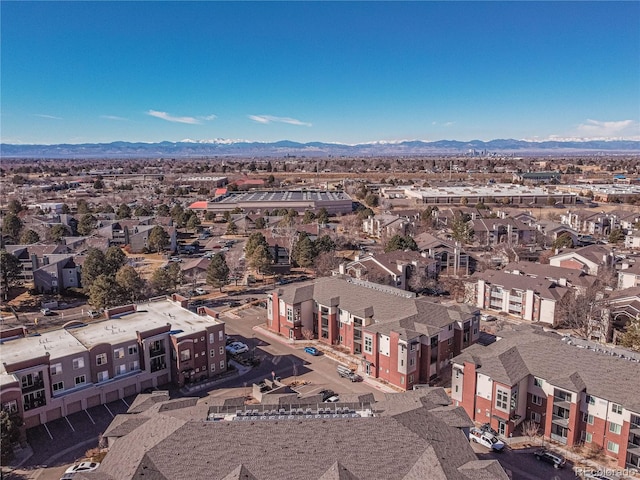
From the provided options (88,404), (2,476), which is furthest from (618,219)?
(2,476)

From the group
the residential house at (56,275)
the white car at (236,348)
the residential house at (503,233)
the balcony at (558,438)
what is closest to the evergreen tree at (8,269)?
the residential house at (56,275)

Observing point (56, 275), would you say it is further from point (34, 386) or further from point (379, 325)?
point (379, 325)

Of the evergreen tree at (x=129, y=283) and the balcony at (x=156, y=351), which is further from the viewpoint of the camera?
the evergreen tree at (x=129, y=283)

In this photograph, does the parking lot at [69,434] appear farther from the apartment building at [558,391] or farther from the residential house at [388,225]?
the residential house at [388,225]

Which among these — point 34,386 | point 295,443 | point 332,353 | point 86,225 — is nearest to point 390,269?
point 332,353

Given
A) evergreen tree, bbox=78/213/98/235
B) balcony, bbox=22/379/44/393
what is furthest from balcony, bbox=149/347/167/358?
evergreen tree, bbox=78/213/98/235

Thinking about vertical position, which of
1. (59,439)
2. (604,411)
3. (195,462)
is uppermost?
(195,462)

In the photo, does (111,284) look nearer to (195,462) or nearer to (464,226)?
(195,462)
